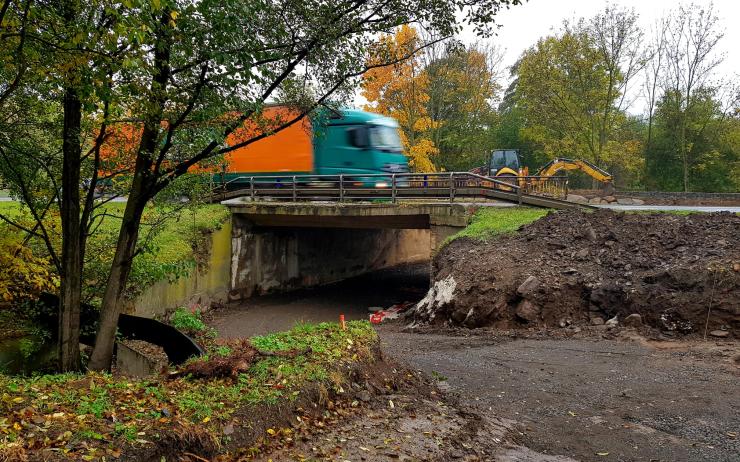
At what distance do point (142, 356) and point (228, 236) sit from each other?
29.2 feet

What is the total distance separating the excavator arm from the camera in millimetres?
20359

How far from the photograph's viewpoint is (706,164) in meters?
30.2

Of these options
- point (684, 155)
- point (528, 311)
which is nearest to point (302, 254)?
point (528, 311)

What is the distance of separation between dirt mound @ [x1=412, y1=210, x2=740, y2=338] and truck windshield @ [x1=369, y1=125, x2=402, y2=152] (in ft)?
20.2

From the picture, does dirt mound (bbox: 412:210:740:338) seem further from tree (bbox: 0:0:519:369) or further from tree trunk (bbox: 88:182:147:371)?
tree trunk (bbox: 88:182:147:371)

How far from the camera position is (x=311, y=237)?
21422 millimetres

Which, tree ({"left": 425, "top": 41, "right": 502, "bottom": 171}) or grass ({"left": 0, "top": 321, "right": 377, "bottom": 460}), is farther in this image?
tree ({"left": 425, "top": 41, "right": 502, "bottom": 171})

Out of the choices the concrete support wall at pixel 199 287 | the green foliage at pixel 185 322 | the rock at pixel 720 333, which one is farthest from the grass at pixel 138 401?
the concrete support wall at pixel 199 287

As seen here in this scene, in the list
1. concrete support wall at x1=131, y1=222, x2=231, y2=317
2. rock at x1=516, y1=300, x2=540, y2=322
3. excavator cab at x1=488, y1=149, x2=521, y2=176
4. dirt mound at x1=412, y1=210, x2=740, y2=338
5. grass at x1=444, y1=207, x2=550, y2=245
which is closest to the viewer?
dirt mound at x1=412, y1=210, x2=740, y2=338

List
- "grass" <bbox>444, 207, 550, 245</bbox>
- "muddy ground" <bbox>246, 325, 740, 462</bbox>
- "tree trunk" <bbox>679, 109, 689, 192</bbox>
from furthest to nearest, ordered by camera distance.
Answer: "tree trunk" <bbox>679, 109, 689, 192</bbox>, "grass" <bbox>444, 207, 550, 245</bbox>, "muddy ground" <bbox>246, 325, 740, 462</bbox>

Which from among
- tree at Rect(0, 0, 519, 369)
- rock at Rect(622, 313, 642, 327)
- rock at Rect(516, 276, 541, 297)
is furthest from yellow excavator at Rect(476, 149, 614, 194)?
tree at Rect(0, 0, 519, 369)

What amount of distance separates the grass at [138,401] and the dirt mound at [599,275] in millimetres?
5701

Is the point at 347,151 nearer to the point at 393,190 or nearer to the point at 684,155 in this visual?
the point at 393,190

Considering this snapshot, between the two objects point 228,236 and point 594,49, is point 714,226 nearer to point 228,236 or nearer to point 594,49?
point 228,236
